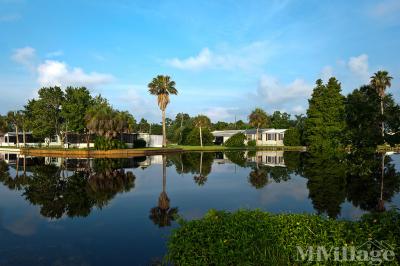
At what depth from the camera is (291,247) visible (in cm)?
554

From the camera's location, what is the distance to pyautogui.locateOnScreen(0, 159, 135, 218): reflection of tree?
612 inches

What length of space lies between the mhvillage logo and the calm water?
Answer: 458 centimetres

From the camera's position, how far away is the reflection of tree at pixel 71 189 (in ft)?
51.0

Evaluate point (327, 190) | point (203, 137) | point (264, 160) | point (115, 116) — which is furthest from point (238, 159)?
point (203, 137)

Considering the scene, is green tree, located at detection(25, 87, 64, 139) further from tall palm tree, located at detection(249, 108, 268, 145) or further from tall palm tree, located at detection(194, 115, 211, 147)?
tall palm tree, located at detection(249, 108, 268, 145)

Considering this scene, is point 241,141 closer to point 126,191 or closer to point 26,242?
point 126,191

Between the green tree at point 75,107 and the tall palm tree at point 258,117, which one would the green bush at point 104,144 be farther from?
the tall palm tree at point 258,117

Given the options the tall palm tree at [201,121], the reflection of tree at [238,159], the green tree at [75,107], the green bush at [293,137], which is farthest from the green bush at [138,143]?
→ the green bush at [293,137]

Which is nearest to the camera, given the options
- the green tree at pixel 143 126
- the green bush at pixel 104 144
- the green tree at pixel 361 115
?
the green tree at pixel 361 115

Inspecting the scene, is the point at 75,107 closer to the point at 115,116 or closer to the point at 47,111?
the point at 47,111

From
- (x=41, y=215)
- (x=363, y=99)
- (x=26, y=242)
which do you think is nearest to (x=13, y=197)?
(x=41, y=215)

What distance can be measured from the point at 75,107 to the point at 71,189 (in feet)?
132

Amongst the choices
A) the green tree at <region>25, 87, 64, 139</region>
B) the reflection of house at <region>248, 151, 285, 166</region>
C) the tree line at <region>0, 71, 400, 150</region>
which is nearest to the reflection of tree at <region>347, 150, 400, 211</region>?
the reflection of house at <region>248, 151, 285, 166</region>

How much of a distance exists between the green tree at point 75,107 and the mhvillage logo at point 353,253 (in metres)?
55.1
